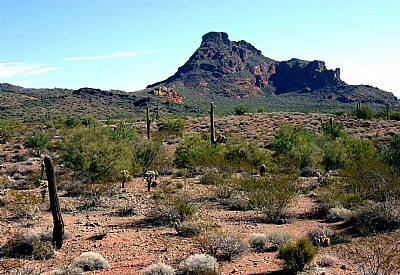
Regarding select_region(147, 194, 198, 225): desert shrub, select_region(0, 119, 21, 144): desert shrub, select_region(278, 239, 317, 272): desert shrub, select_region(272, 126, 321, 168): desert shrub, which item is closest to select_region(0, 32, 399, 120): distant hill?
select_region(0, 119, 21, 144): desert shrub

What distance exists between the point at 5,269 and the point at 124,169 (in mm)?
12091

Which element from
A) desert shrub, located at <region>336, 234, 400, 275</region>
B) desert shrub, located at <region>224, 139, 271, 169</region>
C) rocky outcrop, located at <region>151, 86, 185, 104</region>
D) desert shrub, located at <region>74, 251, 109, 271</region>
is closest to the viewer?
desert shrub, located at <region>336, 234, 400, 275</region>

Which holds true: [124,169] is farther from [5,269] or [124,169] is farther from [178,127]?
[178,127]

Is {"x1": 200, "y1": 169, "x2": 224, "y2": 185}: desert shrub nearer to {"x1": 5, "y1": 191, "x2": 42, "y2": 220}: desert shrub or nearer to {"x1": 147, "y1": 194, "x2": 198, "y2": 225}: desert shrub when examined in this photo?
{"x1": 147, "y1": 194, "x2": 198, "y2": 225}: desert shrub

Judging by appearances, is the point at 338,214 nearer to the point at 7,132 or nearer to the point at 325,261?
the point at 325,261

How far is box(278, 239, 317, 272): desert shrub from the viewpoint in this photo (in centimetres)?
1045

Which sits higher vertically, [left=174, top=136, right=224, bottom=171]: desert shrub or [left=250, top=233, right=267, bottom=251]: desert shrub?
[left=174, top=136, right=224, bottom=171]: desert shrub

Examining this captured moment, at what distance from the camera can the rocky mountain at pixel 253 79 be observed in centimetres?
14112

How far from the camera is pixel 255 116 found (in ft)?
206

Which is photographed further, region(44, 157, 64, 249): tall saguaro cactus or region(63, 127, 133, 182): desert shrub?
region(63, 127, 133, 182): desert shrub

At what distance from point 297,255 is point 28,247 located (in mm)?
7739

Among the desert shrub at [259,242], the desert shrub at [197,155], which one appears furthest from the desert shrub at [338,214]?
the desert shrub at [197,155]

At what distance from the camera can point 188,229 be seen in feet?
46.4

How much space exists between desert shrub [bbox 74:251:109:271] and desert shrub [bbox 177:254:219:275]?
7.12 ft
